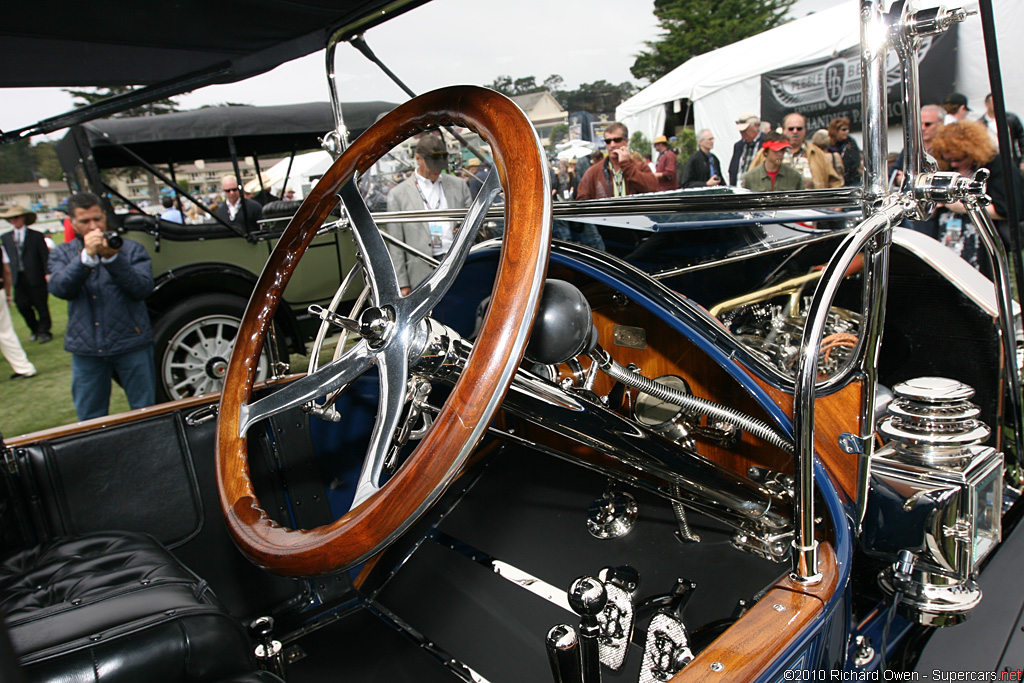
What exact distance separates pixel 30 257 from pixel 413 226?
7744 mm

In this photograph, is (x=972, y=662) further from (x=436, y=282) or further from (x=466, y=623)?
(x=436, y=282)

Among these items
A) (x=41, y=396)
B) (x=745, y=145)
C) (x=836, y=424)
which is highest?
(x=745, y=145)

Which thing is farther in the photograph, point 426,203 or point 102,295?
point 102,295

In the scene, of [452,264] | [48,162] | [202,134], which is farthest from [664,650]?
[48,162]

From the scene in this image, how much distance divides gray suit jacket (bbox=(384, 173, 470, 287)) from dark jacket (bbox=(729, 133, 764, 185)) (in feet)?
2.79

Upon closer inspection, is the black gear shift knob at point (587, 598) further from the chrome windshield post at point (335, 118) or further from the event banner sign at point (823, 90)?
the chrome windshield post at point (335, 118)

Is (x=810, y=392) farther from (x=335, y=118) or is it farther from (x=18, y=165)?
(x=18, y=165)

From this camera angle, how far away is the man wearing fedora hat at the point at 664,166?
5.59 ft

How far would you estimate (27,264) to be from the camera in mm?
7594

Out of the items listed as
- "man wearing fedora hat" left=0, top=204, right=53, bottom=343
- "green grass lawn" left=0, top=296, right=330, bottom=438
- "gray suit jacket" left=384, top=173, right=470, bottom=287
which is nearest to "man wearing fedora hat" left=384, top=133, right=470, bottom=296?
"gray suit jacket" left=384, top=173, right=470, bottom=287

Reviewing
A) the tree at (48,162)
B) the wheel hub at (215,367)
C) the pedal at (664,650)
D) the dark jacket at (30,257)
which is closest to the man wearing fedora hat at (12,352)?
the dark jacket at (30,257)

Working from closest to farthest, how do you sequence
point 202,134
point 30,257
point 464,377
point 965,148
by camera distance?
point 464,377, point 965,148, point 202,134, point 30,257

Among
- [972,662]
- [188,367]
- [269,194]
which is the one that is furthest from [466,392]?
[269,194]

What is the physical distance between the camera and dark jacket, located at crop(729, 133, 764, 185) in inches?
79.3
